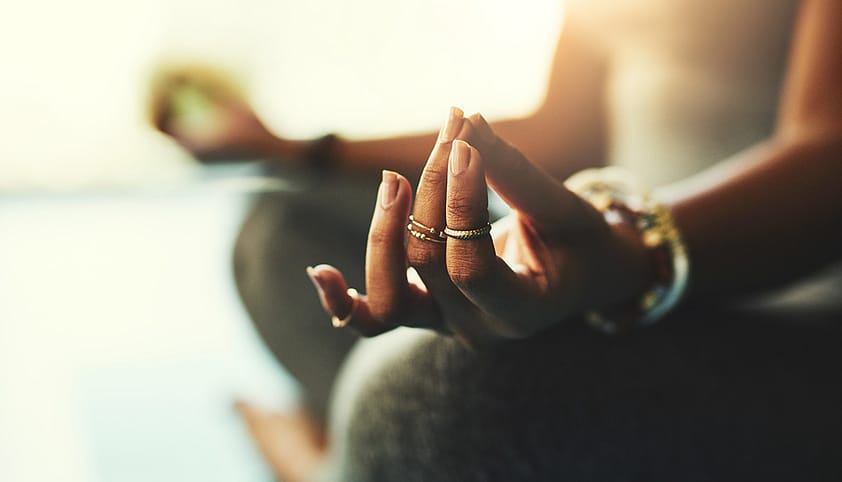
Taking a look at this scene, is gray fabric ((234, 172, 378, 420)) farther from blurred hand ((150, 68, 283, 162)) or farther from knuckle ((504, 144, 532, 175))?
knuckle ((504, 144, 532, 175))

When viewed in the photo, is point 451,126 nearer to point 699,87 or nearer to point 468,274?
point 468,274

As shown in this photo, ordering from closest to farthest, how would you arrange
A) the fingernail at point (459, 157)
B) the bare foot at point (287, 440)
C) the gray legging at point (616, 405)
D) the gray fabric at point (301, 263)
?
1. the fingernail at point (459, 157)
2. the gray legging at point (616, 405)
3. the gray fabric at point (301, 263)
4. the bare foot at point (287, 440)

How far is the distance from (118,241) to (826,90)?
0.59 m

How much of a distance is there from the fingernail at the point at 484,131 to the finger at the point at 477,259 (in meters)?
0.01

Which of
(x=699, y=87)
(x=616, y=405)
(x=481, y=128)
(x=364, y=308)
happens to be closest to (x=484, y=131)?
(x=481, y=128)

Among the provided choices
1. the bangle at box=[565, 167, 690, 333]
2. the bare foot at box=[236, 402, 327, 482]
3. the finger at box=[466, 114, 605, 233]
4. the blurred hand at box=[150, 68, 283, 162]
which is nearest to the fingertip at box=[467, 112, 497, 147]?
the finger at box=[466, 114, 605, 233]

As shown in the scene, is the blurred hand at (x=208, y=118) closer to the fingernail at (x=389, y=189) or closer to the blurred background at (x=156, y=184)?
the blurred background at (x=156, y=184)

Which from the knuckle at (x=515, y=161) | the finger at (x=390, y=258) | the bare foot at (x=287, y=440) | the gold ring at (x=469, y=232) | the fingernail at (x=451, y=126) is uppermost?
the fingernail at (x=451, y=126)

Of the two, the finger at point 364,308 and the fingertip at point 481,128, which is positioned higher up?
the fingertip at point 481,128

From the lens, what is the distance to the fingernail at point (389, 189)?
24cm

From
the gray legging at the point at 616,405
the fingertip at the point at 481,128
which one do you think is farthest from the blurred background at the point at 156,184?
the gray legging at the point at 616,405

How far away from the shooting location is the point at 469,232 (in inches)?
8.7

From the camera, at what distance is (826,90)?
1.35ft

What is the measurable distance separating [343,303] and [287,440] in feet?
1.60
